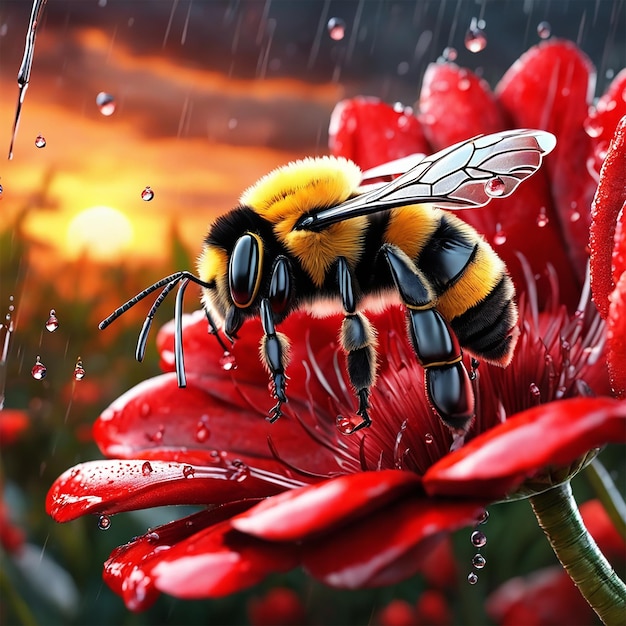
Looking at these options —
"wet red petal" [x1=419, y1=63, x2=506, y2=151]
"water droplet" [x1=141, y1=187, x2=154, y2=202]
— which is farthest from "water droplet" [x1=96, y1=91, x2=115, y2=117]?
"wet red petal" [x1=419, y1=63, x2=506, y2=151]

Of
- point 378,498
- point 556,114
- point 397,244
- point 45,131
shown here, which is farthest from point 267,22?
point 378,498

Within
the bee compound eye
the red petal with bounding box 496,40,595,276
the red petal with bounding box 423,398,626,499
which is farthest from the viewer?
the red petal with bounding box 496,40,595,276

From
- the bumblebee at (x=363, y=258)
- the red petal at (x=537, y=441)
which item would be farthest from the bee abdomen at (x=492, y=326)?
the red petal at (x=537, y=441)

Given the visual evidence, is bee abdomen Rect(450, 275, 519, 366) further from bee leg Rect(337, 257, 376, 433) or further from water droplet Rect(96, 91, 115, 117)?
water droplet Rect(96, 91, 115, 117)

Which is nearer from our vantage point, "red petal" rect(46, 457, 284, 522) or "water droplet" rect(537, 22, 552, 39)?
"red petal" rect(46, 457, 284, 522)

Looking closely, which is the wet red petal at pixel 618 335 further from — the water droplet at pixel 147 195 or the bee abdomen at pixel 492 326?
the water droplet at pixel 147 195

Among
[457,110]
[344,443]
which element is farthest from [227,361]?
[457,110]

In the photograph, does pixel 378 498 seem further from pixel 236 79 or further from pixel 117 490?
pixel 236 79
